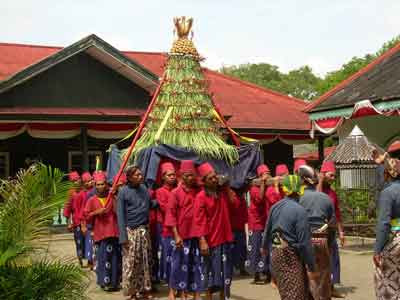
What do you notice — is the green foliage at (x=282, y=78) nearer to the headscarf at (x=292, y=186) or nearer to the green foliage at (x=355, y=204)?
the green foliage at (x=355, y=204)

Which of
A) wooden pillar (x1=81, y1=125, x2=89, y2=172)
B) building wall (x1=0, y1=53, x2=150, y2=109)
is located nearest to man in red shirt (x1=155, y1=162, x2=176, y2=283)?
wooden pillar (x1=81, y1=125, x2=89, y2=172)

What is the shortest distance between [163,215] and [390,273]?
344 centimetres

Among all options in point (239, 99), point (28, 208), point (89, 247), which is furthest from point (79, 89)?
point (28, 208)

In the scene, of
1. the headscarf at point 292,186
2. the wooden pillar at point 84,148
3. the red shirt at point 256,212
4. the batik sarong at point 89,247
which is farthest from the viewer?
the wooden pillar at point 84,148

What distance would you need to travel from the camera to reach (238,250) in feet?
33.7

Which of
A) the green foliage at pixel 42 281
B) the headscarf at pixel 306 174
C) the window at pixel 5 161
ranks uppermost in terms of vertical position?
the window at pixel 5 161

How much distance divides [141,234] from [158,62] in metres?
17.3

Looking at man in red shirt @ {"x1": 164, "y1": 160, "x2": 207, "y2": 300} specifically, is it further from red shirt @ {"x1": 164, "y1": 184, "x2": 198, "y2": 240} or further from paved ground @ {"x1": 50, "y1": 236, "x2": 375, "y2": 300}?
paved ground @ {"x1": 50, "y1": 236, "x2": 375, "y2": 300}

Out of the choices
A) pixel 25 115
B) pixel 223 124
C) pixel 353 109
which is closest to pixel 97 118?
pixel 25 115

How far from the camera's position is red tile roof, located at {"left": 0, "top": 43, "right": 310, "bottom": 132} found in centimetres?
2133

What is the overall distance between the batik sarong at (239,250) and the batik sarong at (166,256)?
135cm

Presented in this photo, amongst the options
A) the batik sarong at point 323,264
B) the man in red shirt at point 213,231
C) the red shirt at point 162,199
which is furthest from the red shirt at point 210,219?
the batik sarong at point 323,264

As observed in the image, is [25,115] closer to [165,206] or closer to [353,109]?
[353,109]

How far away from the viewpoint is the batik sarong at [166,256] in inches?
343
